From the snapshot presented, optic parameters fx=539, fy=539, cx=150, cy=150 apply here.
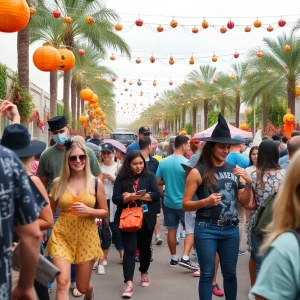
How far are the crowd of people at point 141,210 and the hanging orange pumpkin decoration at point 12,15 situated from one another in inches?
98.1

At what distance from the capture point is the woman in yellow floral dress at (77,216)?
4691 mm

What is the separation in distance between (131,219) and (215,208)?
1490 millimetres

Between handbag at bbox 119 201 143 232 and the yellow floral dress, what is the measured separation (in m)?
1.06

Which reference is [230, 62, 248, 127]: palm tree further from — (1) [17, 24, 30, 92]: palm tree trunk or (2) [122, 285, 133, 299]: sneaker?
(2) [122, 285, 133, 299]: sneaker

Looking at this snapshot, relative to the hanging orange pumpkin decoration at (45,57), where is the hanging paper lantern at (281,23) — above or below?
above

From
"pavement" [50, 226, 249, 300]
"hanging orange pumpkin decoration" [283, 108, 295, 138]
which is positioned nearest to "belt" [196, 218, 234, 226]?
"pavement" [50, 226, 249, 300]

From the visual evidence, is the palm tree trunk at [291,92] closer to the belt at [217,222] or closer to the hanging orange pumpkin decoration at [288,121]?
the hanging orange pumpkin decoration at [288,121]

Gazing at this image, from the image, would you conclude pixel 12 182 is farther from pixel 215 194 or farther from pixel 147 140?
pixel 147 140

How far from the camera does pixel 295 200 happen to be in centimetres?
203

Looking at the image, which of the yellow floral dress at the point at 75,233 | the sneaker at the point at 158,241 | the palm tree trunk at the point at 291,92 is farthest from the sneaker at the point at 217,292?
the palm tree trunk at the point at 291,92

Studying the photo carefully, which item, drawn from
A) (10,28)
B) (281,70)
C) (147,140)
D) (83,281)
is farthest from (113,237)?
(281,70)

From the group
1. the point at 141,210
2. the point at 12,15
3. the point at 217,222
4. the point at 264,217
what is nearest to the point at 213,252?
the point at 217,222

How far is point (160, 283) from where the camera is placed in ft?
21.9

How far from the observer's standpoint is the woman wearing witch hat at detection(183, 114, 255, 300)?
462cm
